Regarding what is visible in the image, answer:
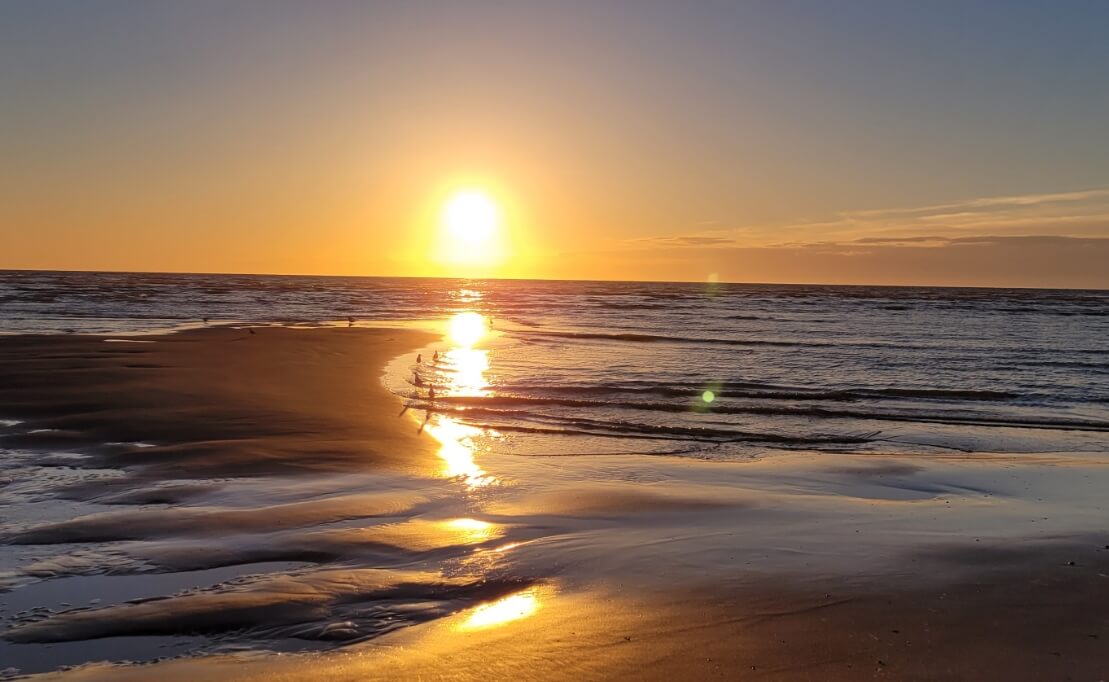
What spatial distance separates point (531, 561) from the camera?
649 centimetres

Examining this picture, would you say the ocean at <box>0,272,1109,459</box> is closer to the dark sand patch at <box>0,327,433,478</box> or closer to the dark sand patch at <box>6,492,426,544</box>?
the dark sand patch at <box>0,327,433,478</box>

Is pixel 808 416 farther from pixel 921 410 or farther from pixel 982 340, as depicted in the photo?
pixel 982 340

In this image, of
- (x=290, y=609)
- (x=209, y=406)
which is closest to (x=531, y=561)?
(x=290, y=609)

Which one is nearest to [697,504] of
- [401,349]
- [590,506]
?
[590,506]

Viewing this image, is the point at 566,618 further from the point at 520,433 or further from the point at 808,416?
the point at 808,416

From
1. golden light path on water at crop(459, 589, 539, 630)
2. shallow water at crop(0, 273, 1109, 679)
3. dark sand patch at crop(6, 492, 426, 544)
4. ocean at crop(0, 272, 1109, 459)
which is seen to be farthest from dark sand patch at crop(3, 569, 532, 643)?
ocean at crop(0, 272, 1109, 459)

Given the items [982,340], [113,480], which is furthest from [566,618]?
[982,340]

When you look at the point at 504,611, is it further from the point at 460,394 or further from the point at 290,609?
the point at 460,394

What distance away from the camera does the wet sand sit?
185 inches

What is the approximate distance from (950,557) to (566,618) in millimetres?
3343

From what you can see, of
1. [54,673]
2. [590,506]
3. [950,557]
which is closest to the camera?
[54,673]

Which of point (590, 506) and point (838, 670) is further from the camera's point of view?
point (590, 506)

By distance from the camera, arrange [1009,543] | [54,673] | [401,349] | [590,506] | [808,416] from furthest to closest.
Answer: [401,349]
[808,416]
[590,506]
[1009,543]
[54,673]

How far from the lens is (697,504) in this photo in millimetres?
8609
